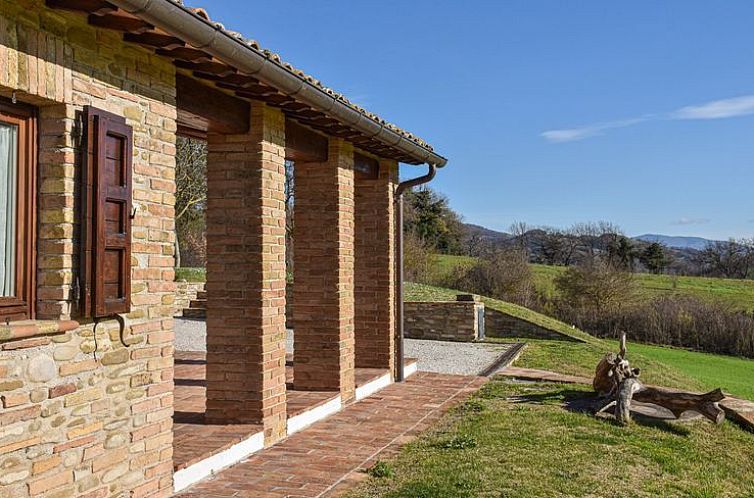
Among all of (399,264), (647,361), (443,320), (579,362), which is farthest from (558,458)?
(443,320)

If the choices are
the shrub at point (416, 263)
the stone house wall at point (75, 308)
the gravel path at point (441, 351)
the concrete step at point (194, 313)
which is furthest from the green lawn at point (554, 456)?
the shrub at point (416, 263)

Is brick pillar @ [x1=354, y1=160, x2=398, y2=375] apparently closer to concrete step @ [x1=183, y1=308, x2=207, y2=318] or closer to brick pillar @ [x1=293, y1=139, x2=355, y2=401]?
brick pillar @ [x1=293, y1=139, x2=355, y2=401]

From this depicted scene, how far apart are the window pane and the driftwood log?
6374 mm

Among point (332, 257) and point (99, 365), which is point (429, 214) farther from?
point (99, 365)

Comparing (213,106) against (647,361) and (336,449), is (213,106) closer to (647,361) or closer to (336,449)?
(336,449)

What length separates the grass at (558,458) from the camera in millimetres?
5281

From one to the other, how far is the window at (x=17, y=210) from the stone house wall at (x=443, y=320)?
13.7 m

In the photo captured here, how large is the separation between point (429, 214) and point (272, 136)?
35288 mm

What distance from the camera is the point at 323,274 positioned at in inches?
322

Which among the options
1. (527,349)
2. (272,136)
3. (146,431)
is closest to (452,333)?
(527,349)

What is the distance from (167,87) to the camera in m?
4.78

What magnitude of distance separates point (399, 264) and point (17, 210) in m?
6.86

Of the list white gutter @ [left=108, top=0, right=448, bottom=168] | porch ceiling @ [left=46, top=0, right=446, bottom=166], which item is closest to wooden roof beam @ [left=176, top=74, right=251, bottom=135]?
porch ceiling @ [left=46, top=0, right=446, bottom=166]

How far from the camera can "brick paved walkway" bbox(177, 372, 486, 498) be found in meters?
5.18
